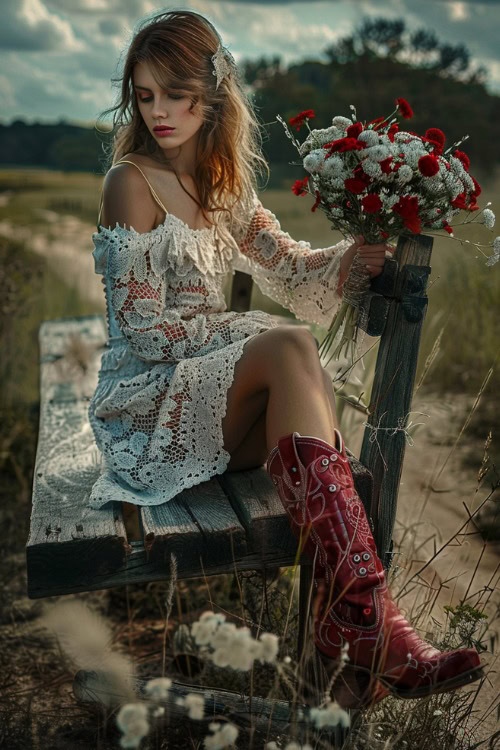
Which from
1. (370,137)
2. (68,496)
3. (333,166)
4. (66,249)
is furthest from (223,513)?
(66,249)

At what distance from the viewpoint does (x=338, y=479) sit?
74.9 inches

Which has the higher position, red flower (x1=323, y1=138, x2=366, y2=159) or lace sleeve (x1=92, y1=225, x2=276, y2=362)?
red flower (x1=323, y1=138, x2=366, y2=159)

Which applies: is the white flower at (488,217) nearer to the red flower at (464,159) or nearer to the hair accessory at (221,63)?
the red flower at (464,159)

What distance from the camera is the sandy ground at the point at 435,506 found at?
2.52 m

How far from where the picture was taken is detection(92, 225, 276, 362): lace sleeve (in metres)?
2.42

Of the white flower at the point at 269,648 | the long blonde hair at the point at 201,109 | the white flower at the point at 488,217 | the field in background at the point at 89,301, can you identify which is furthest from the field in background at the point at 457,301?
the white flower at the point at 269,648

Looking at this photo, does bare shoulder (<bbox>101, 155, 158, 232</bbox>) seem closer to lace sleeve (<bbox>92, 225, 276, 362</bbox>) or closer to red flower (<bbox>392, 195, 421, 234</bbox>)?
lace sleeve (<bbox>92, 225, 276, 362</bbox>)

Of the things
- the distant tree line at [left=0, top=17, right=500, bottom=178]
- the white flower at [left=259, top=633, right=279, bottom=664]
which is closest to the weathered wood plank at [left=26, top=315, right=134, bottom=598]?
the white flower at [left=259, top=633, right=279, bottom=664]

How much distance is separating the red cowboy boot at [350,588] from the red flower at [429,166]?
74 centimetres

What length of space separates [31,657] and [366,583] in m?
1.50

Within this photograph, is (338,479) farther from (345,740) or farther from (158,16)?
(158,16)

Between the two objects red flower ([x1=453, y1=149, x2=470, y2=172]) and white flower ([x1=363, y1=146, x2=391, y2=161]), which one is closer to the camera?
white flower ([x1=363, y1=146, x2=391, y2=161])

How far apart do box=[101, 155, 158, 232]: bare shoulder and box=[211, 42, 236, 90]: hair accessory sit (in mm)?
423

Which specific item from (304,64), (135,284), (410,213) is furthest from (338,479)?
(304,64)
